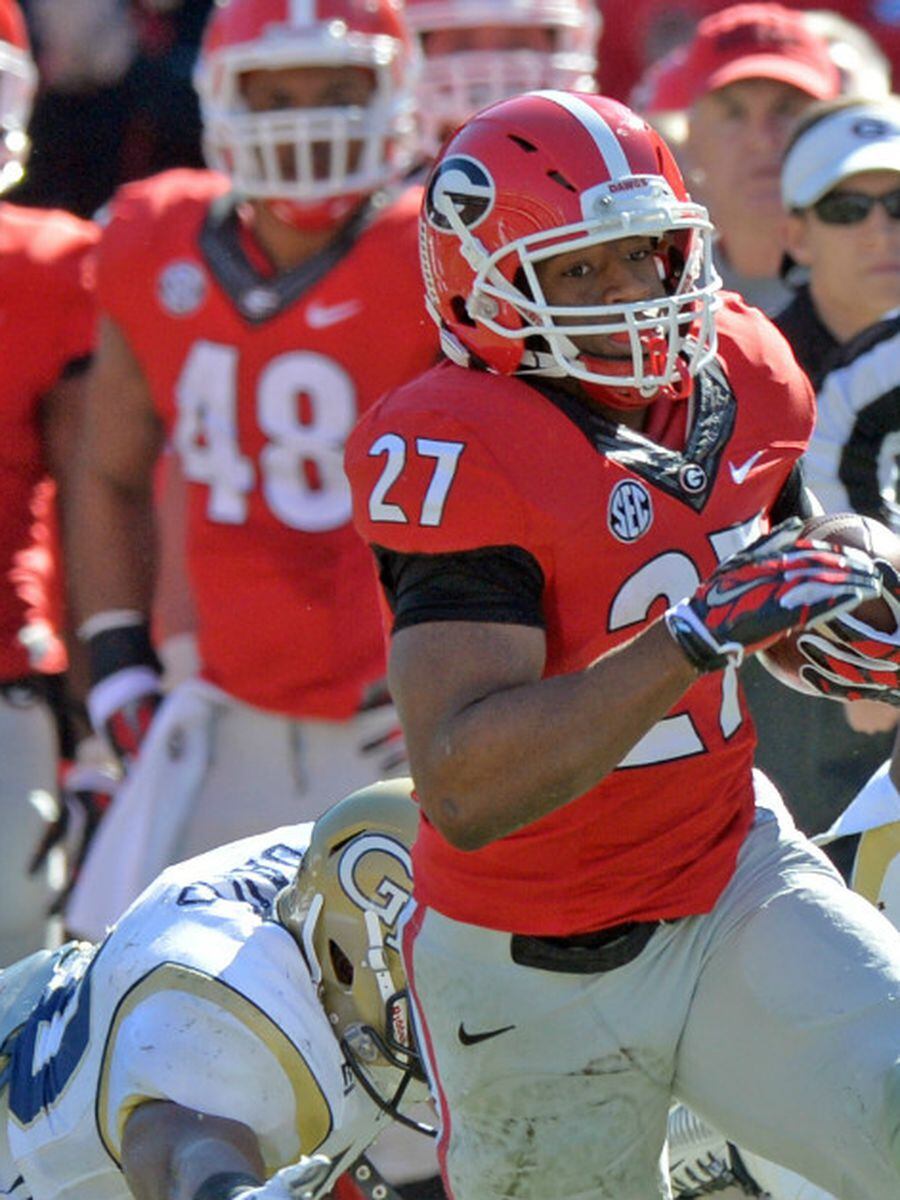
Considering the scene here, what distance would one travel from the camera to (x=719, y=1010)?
345cm

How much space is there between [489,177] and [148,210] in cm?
225

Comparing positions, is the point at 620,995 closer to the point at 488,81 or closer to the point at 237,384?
the point at 237,384

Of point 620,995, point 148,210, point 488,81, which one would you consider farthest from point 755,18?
point 620,995

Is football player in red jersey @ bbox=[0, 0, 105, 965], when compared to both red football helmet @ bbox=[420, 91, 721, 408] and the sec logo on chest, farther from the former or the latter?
the sec logo on chest

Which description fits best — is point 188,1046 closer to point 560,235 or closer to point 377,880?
point 377,880

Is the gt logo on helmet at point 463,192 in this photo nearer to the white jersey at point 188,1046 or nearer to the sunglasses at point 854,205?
the white jersey at point 188,1046

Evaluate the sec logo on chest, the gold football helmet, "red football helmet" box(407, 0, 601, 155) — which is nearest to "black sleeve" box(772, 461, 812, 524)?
the sec logo on chest

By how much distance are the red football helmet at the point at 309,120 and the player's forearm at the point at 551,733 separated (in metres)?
2.48

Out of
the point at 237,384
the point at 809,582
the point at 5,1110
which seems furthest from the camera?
the point at 237,384

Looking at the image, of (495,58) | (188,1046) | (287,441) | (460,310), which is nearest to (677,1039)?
(188,1046)

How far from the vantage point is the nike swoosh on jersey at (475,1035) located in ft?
11.5

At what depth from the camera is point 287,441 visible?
5.44 metres

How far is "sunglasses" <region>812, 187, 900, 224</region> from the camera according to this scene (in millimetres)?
5531

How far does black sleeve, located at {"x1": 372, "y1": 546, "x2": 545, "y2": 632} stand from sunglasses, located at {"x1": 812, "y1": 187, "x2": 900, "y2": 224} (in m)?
2.40
